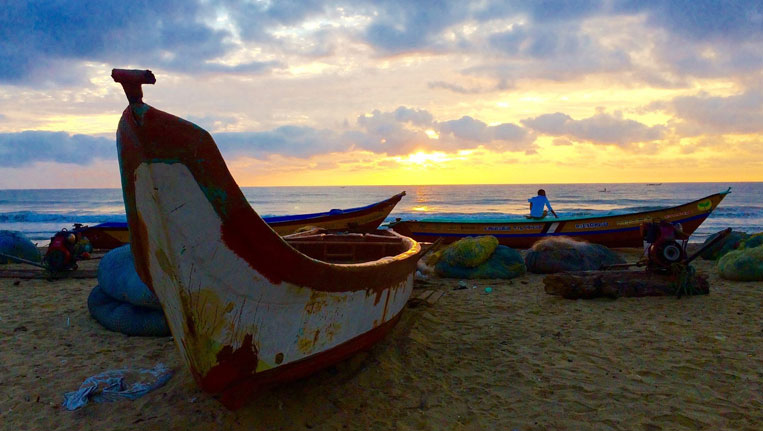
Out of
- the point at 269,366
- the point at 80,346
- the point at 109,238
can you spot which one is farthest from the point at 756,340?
the point at 109,238

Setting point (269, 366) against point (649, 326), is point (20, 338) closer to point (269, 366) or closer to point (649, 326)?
point (269, 366)

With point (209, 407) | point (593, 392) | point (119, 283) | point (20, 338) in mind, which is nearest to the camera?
point (209, 407)

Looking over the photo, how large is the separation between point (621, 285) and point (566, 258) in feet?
8.37

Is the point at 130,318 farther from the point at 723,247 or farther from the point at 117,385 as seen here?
the point at 723,247

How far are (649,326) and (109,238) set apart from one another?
594 inches

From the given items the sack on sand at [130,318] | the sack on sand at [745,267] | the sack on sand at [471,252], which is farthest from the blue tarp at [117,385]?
the sack on sand at [745,267]

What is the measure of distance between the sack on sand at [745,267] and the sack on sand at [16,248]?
15.4 m

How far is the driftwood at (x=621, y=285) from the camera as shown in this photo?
6770mm

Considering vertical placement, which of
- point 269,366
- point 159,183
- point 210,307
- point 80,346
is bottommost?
point 80,346

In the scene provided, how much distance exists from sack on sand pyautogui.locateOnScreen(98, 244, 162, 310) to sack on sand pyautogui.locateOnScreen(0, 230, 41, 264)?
7132mm

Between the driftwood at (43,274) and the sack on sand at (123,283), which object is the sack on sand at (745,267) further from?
the driftwood at (43,274)

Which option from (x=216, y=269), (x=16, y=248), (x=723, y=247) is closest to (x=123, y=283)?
(x=216, y=269)

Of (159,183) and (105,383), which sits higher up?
(159,183)

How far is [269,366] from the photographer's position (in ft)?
9.40
